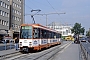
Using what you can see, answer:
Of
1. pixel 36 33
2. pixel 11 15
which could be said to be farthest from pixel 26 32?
pixel 11 15

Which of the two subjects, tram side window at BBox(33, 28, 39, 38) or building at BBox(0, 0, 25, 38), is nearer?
tram side window at BBox(33, 28, 39, 38)

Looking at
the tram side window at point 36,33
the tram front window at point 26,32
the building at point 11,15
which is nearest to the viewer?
the tram front window at point 26,32

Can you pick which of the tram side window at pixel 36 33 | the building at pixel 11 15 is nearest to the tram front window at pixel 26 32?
the tram side window at pixel 36 33

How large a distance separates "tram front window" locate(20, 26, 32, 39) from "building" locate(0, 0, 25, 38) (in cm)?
4577

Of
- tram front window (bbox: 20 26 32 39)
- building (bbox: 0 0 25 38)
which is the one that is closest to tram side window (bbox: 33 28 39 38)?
tram front window (bbox: 20 26 32 39)

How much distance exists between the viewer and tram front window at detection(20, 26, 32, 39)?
21906 millimetres

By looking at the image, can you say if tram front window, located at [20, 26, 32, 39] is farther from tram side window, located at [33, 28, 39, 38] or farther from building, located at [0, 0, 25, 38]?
building, located at [0, 0, 25, 38]

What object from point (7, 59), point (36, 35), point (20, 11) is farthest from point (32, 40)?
point (20, 11)

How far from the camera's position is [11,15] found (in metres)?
78.3

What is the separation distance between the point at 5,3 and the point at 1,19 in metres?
6.63

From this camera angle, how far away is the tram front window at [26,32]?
21906 millimetres

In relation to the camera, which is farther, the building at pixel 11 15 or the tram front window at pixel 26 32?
the building at pixel 11 15

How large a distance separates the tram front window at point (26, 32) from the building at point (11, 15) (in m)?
45.8

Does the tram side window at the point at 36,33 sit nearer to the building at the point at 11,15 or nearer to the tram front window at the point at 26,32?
the tram front window at the point at 26,32
